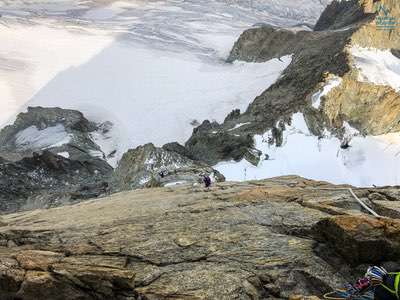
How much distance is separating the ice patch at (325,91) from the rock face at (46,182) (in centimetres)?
1454

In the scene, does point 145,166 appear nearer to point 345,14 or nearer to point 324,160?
point 324,160

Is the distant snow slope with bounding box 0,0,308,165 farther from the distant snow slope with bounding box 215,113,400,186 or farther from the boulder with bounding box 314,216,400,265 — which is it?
the boulder with bounding box 314,216,400,265

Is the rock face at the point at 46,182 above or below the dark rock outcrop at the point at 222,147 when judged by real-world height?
below

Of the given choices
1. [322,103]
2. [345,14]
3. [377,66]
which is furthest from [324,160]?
[345,14]

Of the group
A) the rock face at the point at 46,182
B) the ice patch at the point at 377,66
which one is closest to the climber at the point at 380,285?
the rock face at the point at 46,182

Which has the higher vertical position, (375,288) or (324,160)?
(375,288)

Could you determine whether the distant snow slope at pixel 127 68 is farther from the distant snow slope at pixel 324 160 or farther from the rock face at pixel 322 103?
the distant snow slope at pixel 324 160

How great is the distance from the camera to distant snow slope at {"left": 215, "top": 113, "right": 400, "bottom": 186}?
2994 cm

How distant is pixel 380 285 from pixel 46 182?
A: 30.2 metres

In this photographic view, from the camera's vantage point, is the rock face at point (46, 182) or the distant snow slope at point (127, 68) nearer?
the rock face at point (46, 182)

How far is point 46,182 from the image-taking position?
3375cm

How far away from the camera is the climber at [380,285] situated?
19.6 ft

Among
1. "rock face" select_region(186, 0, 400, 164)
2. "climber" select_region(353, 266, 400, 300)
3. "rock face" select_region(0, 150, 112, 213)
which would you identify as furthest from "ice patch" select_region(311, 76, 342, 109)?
"climber" select_region(353, 266, 400, 300)

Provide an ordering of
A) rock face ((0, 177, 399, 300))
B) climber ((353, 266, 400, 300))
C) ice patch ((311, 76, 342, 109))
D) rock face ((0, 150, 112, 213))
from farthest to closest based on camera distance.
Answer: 1. ice patch ((311, 76, 342, 109))
2. rock face ((0, 150, 112, 213))
3. rock face ((0, 177, 399, 300))
4. climber ((353, 266, 400, 300))
